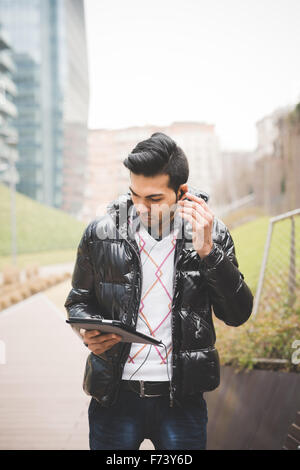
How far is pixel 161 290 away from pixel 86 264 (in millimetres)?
225

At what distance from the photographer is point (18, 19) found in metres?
5.48

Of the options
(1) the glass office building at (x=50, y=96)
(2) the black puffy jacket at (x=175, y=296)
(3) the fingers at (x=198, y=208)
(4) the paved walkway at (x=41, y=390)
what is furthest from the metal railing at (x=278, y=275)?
(1) the glass office building at (x=50, y=96)

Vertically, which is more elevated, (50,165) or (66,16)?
(66,16)

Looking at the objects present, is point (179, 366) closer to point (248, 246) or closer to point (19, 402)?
point (19, 402)

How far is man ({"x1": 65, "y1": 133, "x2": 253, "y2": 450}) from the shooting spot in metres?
1.10

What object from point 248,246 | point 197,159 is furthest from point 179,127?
point 248,246

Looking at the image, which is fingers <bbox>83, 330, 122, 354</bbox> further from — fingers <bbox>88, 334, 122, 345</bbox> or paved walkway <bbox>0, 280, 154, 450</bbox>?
paved walkway <bbox>0, 280, 154, 450</bbox>

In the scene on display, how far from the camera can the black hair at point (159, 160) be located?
3.55ft

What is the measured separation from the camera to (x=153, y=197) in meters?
1.10

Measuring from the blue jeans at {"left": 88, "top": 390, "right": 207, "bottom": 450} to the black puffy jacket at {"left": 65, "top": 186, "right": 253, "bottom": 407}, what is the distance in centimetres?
4

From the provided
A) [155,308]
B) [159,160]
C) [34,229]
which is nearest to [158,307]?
[155,308]

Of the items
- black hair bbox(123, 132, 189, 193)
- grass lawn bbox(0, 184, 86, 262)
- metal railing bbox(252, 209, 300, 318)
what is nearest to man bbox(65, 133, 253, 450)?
black hair bbox(123, 132, 189, 193)

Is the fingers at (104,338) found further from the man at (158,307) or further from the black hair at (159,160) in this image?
the black hair at (159,160)

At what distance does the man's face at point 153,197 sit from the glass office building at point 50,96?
11.1 ft
